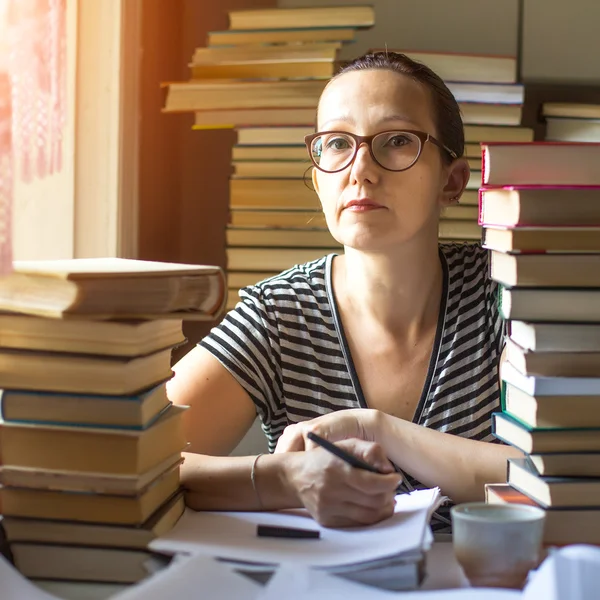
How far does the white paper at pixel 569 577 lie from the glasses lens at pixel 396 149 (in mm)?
862

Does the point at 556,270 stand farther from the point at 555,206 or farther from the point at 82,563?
the point at 82,563

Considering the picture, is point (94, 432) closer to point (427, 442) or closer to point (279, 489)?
point (279, 489)

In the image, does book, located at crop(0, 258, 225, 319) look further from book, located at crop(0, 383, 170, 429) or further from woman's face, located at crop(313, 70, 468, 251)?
woman's face, located at crop(313, 70, 468, 251)

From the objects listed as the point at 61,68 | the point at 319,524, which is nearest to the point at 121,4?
the point at 61,68

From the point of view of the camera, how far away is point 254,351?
5.23 feet

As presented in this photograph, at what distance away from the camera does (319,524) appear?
1.01 metres

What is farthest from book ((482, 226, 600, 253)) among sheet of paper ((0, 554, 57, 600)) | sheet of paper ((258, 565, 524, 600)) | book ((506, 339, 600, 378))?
sheet of paper ((0, 554, 57, 600))

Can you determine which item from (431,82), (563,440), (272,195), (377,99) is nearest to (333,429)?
(563,440)

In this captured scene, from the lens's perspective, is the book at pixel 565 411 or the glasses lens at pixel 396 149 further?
the glasses lens at pixel 396 149

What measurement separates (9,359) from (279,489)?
337mm

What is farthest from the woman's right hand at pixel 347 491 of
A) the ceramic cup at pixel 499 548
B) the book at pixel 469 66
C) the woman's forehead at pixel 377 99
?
the book at pixel 469 66

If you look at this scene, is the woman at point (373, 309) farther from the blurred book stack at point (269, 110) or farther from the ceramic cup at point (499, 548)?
the ceramic cup at point (499, 548)

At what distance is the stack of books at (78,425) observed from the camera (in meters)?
0.91

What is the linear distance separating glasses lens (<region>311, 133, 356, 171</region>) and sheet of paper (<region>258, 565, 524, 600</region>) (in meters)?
0.82
